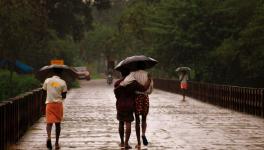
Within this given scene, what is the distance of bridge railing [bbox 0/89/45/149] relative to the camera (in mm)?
13508

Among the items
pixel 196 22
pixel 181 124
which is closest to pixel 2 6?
pixel 196 22

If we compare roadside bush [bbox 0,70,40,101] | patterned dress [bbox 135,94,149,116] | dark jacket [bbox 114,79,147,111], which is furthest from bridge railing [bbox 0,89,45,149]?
roadside bush [bbox 0,70,40,101]

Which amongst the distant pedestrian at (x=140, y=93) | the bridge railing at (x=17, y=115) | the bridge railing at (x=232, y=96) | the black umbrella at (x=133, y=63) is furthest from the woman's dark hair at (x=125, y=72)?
the bridge railing at (x=232, y=96)

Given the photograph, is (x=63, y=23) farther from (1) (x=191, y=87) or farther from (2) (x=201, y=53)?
(1) (x=191, y=87)

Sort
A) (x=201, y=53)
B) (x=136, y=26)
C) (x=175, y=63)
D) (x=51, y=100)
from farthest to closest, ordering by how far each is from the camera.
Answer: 1. (x=136, y=26)
2. (x=175, y=63)
3. (x=201, y=53)
4. (x=51, y=100)

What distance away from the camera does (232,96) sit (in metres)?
28.1

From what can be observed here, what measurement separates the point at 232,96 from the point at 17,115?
13850 mm

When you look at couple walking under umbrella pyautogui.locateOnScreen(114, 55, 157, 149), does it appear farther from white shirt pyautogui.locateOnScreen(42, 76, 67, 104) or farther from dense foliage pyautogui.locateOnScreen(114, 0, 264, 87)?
dense foliage pyautogui.locateOnScreen(114, 0, 264, 87)

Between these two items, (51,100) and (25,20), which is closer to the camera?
(51,100)

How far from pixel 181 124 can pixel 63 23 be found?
1933 inches

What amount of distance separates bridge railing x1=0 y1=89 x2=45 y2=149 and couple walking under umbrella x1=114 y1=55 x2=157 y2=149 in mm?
2356

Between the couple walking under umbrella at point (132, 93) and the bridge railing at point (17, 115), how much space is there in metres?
2.36

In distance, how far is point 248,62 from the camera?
41.4m

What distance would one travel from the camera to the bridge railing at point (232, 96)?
24.1 meters
